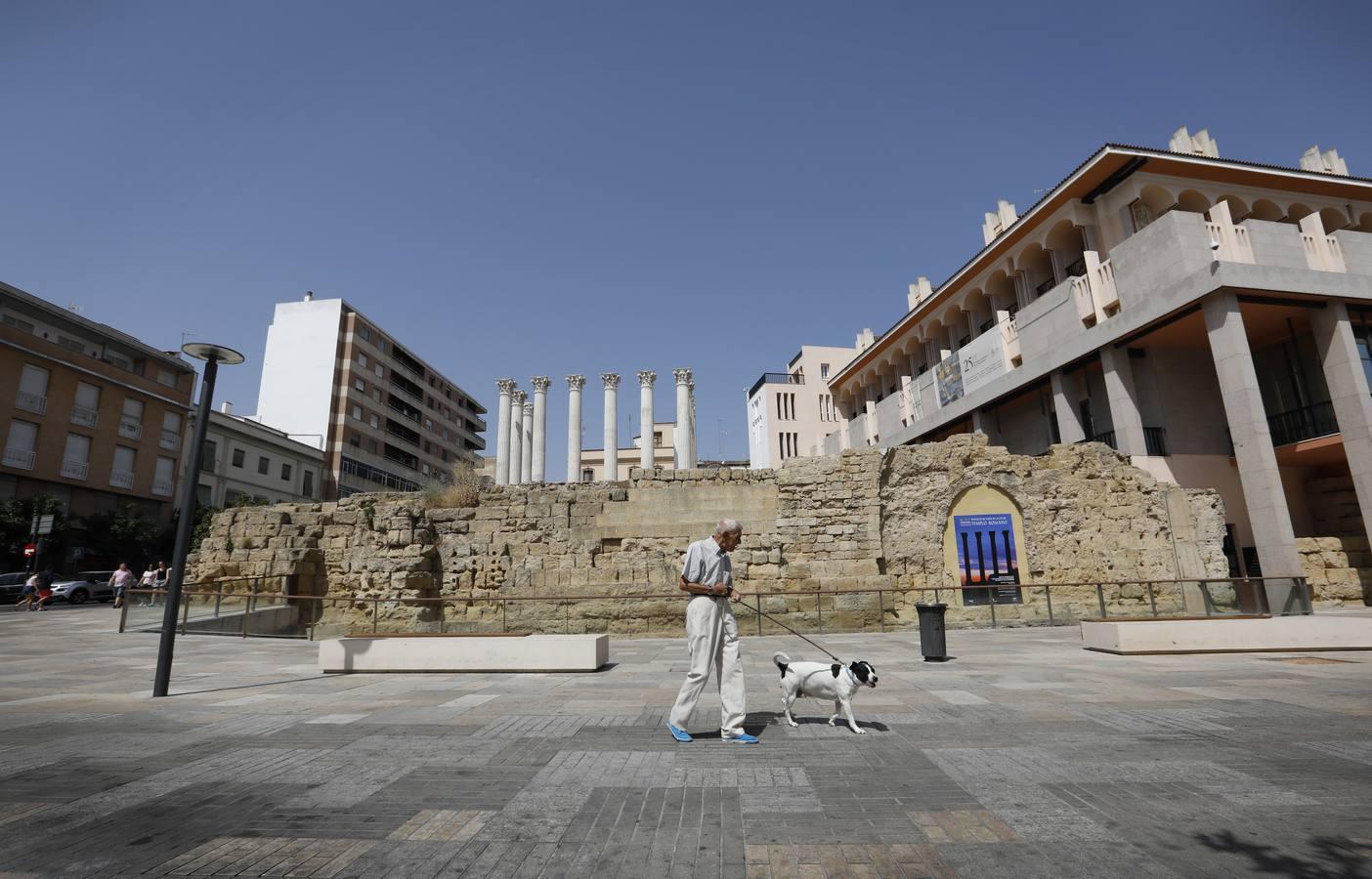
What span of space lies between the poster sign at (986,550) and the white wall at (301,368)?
157 ft

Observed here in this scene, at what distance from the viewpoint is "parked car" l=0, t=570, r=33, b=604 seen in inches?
985

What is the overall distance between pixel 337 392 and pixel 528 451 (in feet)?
80.5

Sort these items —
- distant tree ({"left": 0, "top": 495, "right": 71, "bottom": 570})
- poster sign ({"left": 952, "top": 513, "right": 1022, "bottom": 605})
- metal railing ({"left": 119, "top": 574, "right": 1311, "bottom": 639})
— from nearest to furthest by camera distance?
metal railing ({"left": 119, "top": 574, "right": 1311, "bottom": 639}) → poster sign ({"left": 952, "top": 513, "right": 1022, "bottom": 605}) → distant tree ({"left": 0, "top": 495, "right": 71, "bottom": 570})

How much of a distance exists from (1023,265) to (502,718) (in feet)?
89.0

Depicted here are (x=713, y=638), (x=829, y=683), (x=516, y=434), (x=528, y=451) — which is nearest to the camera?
(x=713, y=638)

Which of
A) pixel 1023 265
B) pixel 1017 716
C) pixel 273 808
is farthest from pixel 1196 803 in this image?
pixel 1023 265

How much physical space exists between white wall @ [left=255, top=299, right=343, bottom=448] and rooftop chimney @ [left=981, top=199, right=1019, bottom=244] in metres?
46.9

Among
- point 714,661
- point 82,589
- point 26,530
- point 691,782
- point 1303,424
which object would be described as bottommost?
point 691,782

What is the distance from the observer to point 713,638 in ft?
16.3

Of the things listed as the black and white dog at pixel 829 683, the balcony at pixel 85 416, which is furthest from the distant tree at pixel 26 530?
the black and white dog at pixel 829 683

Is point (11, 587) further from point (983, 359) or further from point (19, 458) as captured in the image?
point (983, 359)

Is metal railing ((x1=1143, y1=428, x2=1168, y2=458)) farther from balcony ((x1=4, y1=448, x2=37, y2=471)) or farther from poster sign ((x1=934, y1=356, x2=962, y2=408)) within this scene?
balcony ((x1=4, y1=448, x2=37, y2=471))

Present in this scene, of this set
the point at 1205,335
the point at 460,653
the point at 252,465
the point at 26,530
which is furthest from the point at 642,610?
the point at 252,465

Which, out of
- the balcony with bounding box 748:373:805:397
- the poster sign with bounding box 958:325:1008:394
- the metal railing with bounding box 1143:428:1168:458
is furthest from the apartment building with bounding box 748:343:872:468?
the metal railing with bounding box 1143:428:1168:458
